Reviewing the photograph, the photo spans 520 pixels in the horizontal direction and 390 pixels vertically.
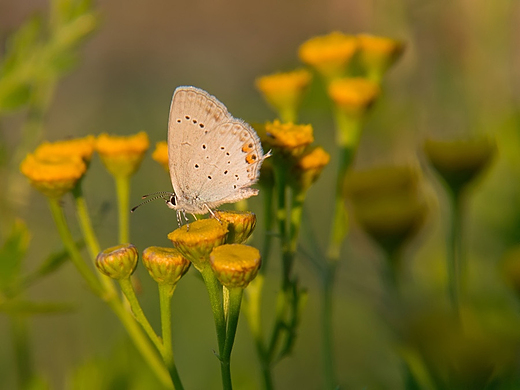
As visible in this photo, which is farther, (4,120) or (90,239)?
(4,120)

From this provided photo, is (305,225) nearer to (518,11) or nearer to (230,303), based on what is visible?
(230,303)

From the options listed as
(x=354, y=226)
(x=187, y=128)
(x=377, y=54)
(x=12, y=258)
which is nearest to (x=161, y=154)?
(x=187, y=128)

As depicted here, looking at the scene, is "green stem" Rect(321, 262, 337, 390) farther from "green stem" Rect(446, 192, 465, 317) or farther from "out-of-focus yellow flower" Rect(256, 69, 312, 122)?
"out-of-focus yellow flower" Rect(256, 69, 312, 122)

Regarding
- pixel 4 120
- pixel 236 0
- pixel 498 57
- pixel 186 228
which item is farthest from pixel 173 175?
pixel 236 0

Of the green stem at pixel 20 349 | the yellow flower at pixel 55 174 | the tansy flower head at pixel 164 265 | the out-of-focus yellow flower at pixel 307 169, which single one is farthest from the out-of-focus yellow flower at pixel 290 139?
the green stem at pixel 20 349

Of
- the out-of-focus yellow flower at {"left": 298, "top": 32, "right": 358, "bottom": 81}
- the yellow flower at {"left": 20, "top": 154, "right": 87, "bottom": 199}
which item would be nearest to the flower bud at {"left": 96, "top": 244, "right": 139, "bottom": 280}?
the yellow flower at {"left": 20, "top": 154, "right": 87, "bottom": 199}

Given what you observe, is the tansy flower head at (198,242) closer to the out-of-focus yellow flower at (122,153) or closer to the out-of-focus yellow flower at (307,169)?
the out-of-focus yellow flower at (307,169)
